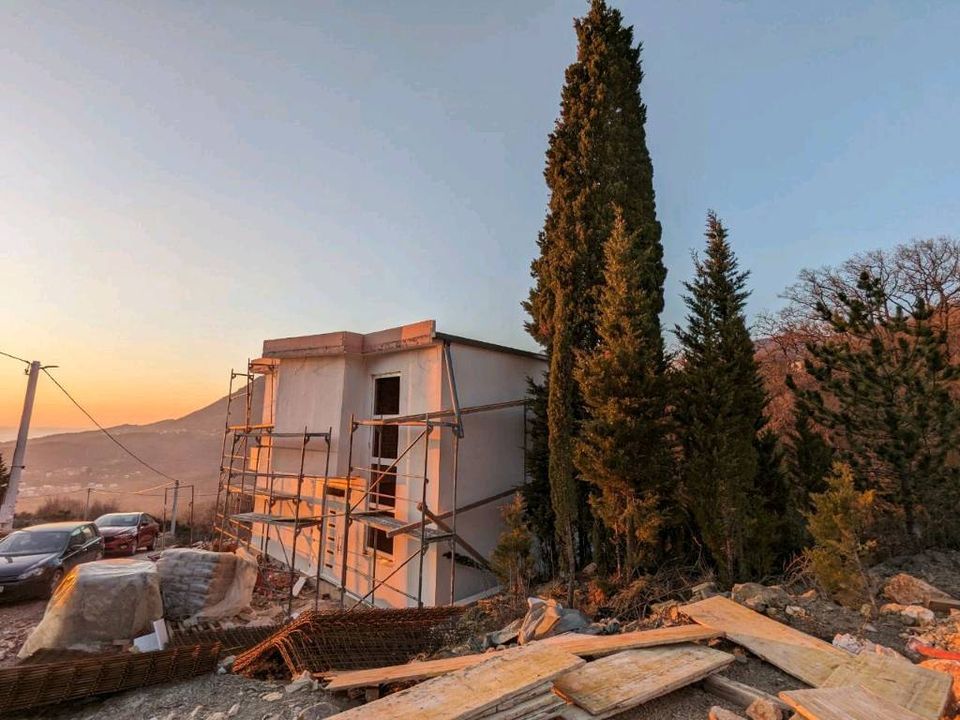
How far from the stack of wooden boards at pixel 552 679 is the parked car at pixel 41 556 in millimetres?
9364

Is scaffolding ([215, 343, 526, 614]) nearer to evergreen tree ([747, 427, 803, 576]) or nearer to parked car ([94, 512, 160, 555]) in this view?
parked car ([94, 512, 160, 555])

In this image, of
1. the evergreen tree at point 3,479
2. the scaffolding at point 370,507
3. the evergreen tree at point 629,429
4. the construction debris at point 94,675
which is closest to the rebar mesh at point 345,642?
the construction debris at point 94,675

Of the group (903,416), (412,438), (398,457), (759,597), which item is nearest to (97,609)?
(398,457)

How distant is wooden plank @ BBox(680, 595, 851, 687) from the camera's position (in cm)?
408

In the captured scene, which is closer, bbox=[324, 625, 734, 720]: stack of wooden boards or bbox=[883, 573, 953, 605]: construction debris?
bbox=[324, 625, 734, 720]: stack of wooden boards

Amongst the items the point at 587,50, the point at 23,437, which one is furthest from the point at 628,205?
the point at 23,437

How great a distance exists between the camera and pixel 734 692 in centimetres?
368

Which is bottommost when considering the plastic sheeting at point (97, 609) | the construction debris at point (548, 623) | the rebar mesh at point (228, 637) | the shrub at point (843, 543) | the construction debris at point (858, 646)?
the rebar mesh at point (228, 637)

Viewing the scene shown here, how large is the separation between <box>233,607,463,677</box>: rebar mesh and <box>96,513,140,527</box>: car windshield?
15025mm

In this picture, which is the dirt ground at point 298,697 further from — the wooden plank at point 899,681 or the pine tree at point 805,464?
the pine tree at point 805,464

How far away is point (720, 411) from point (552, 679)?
20.4ft

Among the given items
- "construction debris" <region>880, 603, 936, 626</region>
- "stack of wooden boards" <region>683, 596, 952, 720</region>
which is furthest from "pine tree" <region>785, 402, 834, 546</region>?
"stack of wooden boards" <region>683, 596, 952, 720</region>

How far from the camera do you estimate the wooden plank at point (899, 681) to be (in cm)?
338

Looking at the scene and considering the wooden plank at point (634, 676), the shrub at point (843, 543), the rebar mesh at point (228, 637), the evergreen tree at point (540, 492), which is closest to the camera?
the wooden plank at point (634, 676)
